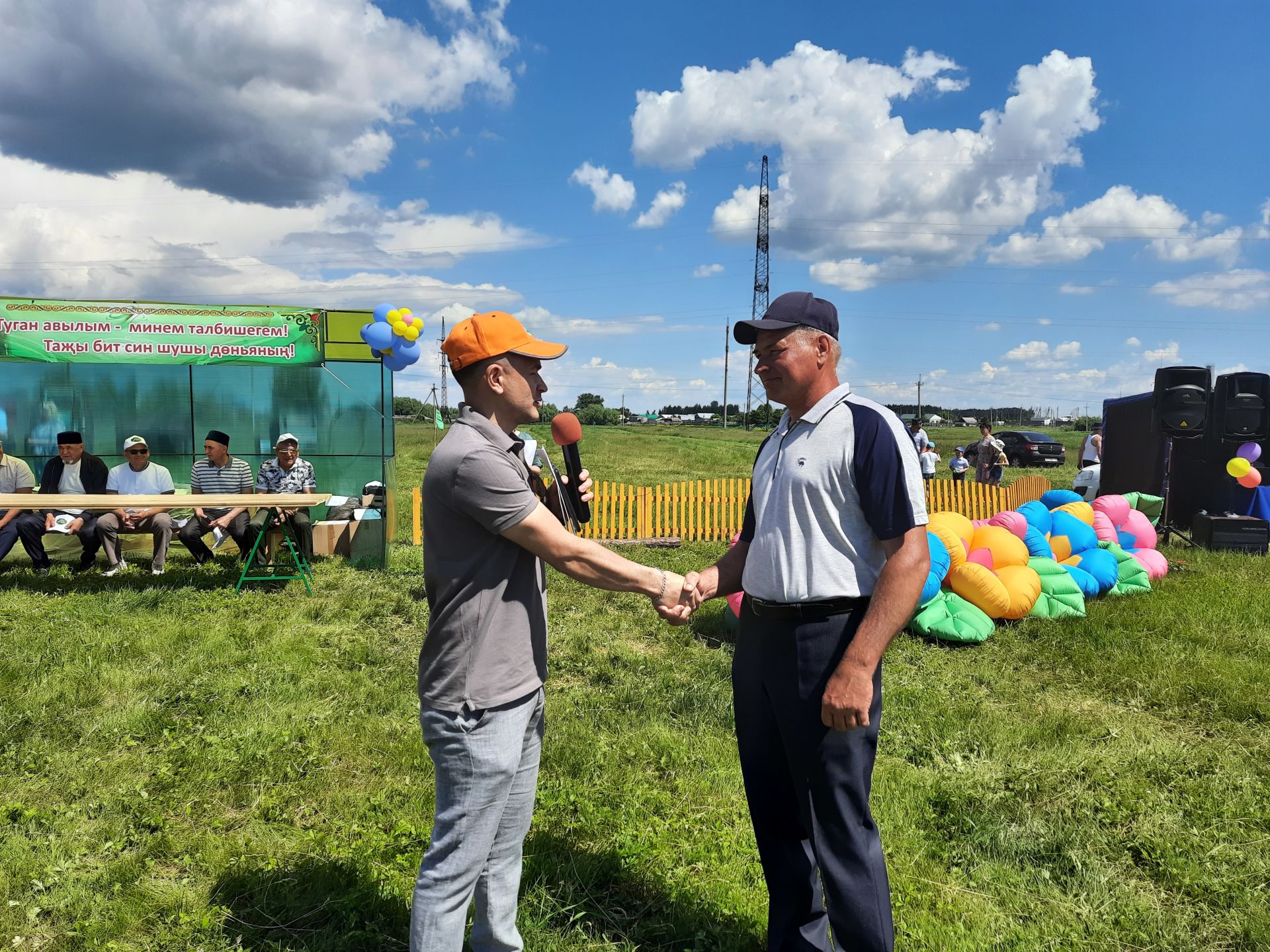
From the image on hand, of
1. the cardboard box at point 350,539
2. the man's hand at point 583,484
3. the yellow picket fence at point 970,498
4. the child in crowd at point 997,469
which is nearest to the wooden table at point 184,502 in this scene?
the cardboard box at point 350,539

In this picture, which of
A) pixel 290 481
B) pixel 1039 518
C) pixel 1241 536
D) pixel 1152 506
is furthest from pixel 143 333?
pixel 1241 536

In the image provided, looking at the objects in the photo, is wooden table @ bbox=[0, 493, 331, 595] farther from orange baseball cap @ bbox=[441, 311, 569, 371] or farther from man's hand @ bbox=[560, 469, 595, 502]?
orange baseball cap @ bbox=[441, 311, 569, 371]

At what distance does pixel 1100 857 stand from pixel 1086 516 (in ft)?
19.1

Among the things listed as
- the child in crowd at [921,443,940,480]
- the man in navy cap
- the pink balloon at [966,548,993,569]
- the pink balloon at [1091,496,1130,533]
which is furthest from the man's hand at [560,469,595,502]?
the child in crowd at [921,443,940,480]

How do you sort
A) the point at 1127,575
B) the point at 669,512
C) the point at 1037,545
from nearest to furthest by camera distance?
1. the point at 1037,545
2. the point at 1127,575
3. the point at 669,512

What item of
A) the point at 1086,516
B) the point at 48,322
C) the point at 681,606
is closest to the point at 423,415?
the point at 48,322

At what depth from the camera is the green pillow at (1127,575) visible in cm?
769

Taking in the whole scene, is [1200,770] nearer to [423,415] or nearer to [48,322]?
[48,322]

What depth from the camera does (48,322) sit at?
32.8 feet

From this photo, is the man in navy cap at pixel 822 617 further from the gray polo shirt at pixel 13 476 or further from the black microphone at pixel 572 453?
the gray polo shirt at pixel 13 476

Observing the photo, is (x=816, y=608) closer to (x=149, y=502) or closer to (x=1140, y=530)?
(x=149, y=502)

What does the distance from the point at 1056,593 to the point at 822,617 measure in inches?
226

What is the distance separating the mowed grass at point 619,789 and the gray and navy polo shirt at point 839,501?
A: 1.49 m

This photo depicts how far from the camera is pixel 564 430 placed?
354cm
